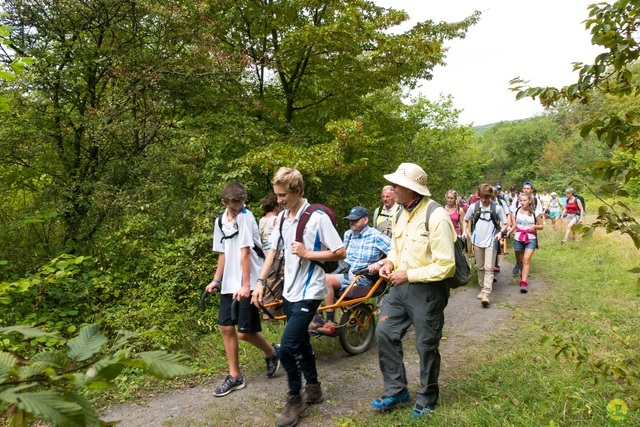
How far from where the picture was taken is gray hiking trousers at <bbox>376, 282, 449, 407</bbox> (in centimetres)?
356

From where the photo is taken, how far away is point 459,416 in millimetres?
3428

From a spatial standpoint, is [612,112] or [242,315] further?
[242,315]

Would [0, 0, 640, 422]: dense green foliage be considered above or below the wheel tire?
above

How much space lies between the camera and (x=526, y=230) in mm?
8203

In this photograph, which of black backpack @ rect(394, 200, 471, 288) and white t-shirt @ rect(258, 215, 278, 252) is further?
white t-shirt @ rect(258, 215, 278, 252)

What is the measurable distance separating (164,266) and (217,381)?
8.11 feet

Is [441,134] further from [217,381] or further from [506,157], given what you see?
[506,157]

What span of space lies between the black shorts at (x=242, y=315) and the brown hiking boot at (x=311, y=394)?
758mm

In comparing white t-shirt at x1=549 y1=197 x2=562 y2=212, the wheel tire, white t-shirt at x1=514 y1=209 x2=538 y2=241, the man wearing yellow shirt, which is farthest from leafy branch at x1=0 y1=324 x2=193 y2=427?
white t-shirt at x1=549 y1=197 x2=562 y2=212

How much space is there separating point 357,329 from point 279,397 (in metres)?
1.53

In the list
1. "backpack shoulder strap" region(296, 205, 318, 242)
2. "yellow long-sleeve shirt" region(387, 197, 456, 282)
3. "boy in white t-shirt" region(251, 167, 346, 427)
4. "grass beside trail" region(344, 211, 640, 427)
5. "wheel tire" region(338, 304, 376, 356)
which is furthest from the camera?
"wheel tire" region(338, 304, 376, 356)

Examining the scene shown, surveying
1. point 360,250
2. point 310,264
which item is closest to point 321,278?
point 310,264

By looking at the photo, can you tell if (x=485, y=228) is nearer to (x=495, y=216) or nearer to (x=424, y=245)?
(x=495, y=216)

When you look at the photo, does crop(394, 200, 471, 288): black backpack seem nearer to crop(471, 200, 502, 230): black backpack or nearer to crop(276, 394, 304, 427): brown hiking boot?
crop(276, 394, 304, 427): brown hiking boot
